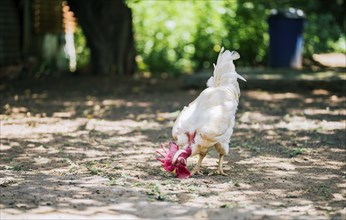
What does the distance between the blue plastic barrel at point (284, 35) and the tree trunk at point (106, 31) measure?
3.59 meters

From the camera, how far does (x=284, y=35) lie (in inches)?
599

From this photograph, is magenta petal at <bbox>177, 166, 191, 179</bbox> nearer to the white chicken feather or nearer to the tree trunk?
the white chicken feather

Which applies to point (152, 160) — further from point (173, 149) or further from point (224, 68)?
point (224, 68)

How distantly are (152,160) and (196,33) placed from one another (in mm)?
9964

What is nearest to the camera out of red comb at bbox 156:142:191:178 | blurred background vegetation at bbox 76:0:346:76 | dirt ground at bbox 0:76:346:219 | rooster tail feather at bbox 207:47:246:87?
dirt ground at bbox 0:76:346:219

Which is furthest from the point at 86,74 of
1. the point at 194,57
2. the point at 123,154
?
the point at 123,154

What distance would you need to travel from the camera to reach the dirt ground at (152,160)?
17.6 ft

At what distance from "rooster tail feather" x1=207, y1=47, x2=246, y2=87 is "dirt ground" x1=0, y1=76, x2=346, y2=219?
3.27ft

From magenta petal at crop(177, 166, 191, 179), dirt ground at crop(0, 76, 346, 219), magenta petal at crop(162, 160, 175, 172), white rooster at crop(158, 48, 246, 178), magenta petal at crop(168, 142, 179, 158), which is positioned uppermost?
white rooster at crop(158, 48, 246, 178)

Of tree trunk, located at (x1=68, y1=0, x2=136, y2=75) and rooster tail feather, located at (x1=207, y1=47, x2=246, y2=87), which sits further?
tree trunk, located at (x1=68, y1=0, x2=136, y2=75)

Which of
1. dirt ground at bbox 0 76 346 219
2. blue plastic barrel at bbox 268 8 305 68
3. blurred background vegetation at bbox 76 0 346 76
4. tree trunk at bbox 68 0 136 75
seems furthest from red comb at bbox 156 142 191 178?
blurred background vegetation at bbox 76 0 346 76

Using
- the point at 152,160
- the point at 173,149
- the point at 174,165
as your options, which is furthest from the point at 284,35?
the point at 174,165

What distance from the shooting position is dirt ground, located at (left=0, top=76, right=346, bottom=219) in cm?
537

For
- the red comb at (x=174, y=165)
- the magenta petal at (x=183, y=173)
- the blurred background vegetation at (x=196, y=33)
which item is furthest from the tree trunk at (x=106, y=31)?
the magenta petal at (x=183, y=173)
